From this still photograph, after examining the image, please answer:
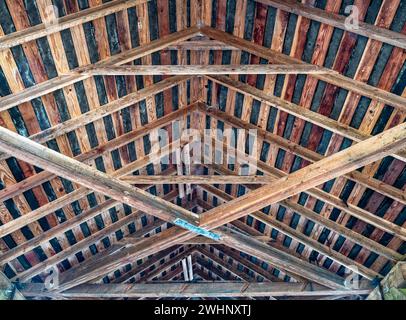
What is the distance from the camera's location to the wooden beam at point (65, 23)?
14.4ft

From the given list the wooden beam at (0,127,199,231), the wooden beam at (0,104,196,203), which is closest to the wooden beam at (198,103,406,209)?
the wooden beam at (0,104,196,203)

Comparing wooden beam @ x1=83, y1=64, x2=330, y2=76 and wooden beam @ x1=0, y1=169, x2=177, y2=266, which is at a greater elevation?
wooden beam @ x1=83, y1=64, x2=330, y2=76

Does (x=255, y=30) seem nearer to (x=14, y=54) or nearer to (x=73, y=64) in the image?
(x=73, y=64)

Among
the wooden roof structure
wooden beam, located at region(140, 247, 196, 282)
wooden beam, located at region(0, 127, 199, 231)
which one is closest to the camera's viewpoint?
wooden beam, located at region(0, 127, 199, 231)

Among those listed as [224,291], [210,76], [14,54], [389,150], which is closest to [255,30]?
[210,76]

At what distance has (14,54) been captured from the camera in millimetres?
4559

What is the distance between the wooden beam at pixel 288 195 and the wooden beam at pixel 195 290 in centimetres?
27

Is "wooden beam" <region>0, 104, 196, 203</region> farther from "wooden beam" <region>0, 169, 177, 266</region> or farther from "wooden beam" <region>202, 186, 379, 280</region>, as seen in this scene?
"wooden beam" <region>202, 186, 379, 280</region>

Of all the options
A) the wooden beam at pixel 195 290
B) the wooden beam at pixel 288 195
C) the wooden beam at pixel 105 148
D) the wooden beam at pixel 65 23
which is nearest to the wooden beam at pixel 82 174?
the wooden beam at pixel 288 195

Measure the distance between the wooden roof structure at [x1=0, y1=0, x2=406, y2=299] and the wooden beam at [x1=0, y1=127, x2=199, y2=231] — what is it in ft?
0.06

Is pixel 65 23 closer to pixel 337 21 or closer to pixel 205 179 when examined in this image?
pixel 337 21

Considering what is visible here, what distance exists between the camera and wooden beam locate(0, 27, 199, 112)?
484 cm

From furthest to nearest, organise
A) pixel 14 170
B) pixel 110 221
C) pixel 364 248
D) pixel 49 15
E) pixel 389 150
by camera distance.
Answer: pixel 110 221
pixel 364 248
pixel 14 170
pixel 49 15
pixel 389 150

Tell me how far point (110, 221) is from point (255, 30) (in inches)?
189
